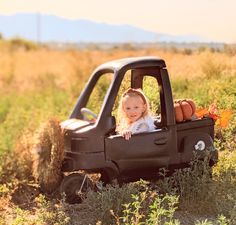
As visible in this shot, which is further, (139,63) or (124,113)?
(124,113)

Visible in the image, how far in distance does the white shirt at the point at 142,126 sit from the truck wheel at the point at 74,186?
2.37 ft

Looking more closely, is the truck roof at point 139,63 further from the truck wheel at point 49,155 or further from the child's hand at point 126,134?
the truck wheel at point 49,155

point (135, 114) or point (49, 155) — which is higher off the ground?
point (135, 114)

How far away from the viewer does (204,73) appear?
1163cm

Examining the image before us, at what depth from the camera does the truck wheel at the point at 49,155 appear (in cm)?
784

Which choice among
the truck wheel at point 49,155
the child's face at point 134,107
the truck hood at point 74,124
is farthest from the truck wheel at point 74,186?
the child's face at point 134,107

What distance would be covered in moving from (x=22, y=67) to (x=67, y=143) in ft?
68.6

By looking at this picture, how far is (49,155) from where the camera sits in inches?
320

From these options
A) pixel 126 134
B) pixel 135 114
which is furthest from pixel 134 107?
pixel 126 134

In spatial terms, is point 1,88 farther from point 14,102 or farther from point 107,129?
point 107,129

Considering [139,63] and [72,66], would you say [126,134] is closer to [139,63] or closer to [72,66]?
[139,63]

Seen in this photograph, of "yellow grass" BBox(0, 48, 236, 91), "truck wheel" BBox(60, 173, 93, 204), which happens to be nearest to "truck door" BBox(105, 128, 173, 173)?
"truck wheel" BBox(60, 173, 93, 204)

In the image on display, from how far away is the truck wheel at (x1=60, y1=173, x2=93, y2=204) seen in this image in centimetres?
765

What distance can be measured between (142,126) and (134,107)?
0.22m
